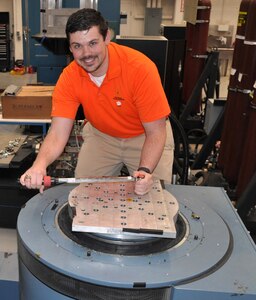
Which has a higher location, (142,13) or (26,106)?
(142,13)

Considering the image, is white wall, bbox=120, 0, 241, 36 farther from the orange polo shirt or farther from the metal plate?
the metal plate

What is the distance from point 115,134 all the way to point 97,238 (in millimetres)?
834

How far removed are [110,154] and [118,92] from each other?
0.44m

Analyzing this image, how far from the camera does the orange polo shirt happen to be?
57.4 inches

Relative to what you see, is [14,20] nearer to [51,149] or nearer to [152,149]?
[51,149]

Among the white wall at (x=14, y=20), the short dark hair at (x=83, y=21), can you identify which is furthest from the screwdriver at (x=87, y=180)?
the white wall at (x=14, y=20)

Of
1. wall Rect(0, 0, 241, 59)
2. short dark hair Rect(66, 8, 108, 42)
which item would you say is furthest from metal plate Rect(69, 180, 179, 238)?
wall Rect(0, 0, 241, 59)

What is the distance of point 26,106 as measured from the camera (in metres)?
2.50

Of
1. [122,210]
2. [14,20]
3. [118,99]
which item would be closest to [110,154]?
[118,99]

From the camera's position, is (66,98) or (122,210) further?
(66,98)

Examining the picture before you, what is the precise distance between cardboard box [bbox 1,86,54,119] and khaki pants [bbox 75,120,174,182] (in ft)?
2.27

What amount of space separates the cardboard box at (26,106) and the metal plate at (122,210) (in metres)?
1.43

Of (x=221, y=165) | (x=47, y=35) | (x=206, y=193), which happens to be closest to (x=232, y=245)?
(x=206, y=193)

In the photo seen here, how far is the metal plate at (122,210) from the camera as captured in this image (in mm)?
941
